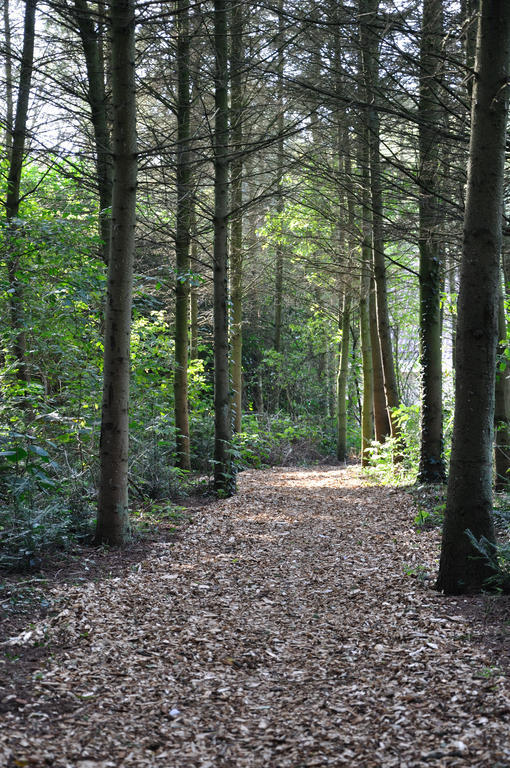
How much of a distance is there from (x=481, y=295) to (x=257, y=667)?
3.16 meters

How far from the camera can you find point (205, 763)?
2646 millimetres

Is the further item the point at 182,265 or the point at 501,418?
the point at 182,265

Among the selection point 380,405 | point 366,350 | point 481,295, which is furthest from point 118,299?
point 366,350

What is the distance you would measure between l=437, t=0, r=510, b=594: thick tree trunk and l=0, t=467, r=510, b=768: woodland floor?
28.7 inches

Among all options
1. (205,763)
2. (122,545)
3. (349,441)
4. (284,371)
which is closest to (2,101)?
(284,371)

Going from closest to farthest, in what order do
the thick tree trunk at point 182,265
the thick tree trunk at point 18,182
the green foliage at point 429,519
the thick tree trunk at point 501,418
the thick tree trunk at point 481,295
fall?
1. the thick tree trunk at point 481,295
2. the green foliage at point 429,519
3. the thick tree trunk at point 18,182
4. the thick tree trunk at point 501,418
5. the thick tree trunk at point 182,265

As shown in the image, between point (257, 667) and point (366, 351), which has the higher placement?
point (366, 351)

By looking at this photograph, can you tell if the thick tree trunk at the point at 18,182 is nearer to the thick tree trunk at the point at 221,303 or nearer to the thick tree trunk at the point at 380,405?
the thick tree trunk at the point at 221,303

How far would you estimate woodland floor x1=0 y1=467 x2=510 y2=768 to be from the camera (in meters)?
2.73

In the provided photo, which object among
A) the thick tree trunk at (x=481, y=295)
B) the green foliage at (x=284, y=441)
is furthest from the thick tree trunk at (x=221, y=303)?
the green foliage at (x=284, y=441)

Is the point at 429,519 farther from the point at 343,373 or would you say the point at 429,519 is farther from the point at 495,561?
the point at 343,373

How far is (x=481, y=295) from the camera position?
4.50 m

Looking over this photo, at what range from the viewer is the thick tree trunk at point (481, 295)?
4.47 m

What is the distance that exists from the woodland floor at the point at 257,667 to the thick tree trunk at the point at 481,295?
0.73 meters
